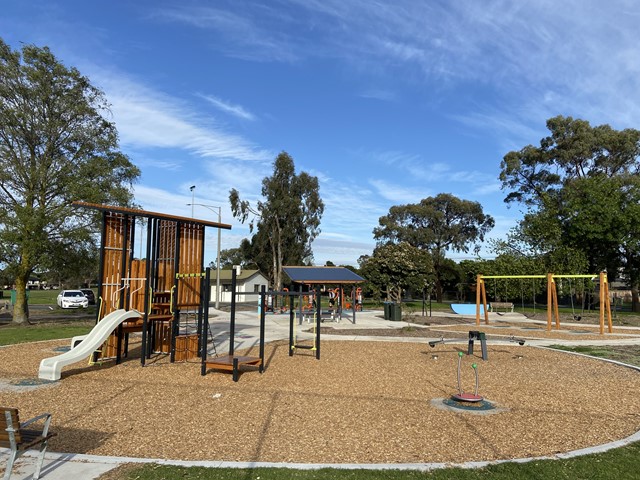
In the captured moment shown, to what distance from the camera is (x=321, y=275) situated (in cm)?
2572

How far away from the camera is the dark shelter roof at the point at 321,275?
24.6 m

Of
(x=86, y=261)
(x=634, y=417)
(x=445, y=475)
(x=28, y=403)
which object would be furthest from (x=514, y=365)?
(x=86, y=261)

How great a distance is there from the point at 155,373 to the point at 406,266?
98.4ft

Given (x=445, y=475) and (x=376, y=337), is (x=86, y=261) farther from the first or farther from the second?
(x=445, y=475)

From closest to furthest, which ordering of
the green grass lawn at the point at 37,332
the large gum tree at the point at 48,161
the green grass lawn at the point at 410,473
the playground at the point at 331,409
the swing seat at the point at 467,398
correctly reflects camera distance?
the green grass lawn at the point at 410,473 → the playground at the point at 331,409 → the swing seat at the point at 467,398 → the green grass lawn at the point at 37,332 → the large gum tree at the point at 48,161

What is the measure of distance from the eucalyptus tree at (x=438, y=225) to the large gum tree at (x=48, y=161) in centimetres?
4283

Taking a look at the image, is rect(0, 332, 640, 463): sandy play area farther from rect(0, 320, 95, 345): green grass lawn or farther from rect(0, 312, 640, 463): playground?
rect(0, 320, 95, 345): green grass lawn

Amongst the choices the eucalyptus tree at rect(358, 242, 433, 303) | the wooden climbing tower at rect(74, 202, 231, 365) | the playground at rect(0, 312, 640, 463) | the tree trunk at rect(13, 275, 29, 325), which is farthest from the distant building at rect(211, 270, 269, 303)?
the playground at rect(0, 312, 640, 463)

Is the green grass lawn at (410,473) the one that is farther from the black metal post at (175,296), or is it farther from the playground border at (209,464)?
the black metal post at (175,296)

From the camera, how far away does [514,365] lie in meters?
11.8

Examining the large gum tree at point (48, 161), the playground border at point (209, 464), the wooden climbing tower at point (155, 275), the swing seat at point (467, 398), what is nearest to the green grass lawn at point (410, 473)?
the playground border at point (209, 464)

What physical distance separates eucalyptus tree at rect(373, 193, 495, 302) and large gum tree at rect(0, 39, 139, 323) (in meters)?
42.8

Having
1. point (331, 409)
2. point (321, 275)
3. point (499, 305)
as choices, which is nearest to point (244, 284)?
point (499, 305)

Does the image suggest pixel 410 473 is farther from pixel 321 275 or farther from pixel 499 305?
pixel 499 305
